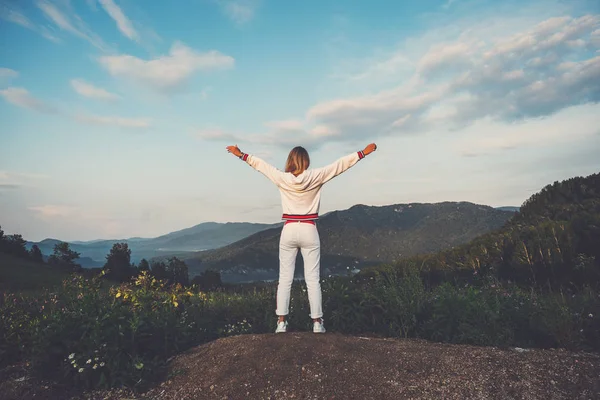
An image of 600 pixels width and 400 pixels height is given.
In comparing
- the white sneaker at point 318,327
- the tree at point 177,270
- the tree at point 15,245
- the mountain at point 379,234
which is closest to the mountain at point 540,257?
the white sneaker at point 318,327

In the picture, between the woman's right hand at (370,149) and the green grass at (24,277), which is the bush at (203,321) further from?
the green grass at (24,277)

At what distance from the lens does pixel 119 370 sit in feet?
16.1

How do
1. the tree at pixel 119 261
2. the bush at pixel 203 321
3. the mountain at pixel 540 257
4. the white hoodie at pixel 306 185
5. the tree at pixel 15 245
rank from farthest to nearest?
the tree at pixel 15 245
the tree at pixel 119 261
the mountain at pixel 540 257
the white hoodie at pixel 306 185
the bush at pixel 203 321

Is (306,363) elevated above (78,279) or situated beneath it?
situated beneath

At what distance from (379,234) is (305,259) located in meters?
80.8

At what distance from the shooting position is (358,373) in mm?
4469

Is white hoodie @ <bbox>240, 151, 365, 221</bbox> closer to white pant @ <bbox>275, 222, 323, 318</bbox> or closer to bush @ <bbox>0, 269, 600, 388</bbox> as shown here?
white pant @ <bbox>275, 222, 323, 318</bbox>

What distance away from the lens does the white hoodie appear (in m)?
5.81

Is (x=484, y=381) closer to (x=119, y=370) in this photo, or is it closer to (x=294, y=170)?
(x=294, y=170)

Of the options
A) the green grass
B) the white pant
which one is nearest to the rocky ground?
the white pant

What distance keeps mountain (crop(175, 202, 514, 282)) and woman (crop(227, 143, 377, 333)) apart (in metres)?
62.9

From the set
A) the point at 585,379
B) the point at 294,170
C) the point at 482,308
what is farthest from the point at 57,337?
the point at 585,379

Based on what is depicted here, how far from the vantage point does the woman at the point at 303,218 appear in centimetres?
575

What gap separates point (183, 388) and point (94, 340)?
1268 mm
